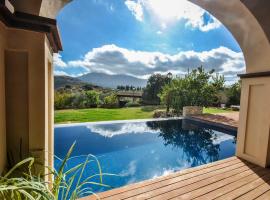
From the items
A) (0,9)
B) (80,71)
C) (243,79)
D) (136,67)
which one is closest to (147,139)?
(243,79)

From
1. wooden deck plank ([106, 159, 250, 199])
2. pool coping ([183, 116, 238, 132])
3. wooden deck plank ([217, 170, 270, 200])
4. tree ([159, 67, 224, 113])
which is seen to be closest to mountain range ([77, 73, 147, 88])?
tree ([159, 67, 224, 113])

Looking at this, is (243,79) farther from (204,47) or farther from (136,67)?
(136,67)

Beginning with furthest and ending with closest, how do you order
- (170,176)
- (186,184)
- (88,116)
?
(88,116)
(170,176)
(186,184)

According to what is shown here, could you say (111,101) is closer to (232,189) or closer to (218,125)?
(218,125)

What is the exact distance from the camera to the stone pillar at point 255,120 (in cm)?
321

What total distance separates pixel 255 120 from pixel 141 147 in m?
4.24

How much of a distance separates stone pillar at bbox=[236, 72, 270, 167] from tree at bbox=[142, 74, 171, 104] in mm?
17912

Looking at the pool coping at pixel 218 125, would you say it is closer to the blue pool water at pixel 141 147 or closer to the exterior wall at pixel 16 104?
the blue pool water at pixel 141 147

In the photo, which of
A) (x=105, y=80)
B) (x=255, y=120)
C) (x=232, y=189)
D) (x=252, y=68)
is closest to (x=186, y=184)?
(x=232, y=189)

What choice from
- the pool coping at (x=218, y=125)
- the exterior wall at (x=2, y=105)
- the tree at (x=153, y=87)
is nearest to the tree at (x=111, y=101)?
the tree at (x=153, y=87)

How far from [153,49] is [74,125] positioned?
1717 cm

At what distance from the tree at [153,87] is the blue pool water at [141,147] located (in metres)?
11.3

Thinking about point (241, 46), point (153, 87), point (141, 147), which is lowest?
point (141, 147)

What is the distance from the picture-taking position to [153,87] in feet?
73.0
